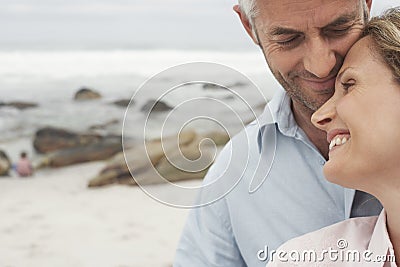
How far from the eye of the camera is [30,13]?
3404 millimetres

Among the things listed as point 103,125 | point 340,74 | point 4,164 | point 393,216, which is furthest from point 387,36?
point 4,164

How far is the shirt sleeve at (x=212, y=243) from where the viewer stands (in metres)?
1.08

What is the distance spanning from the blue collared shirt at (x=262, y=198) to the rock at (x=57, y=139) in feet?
6.78

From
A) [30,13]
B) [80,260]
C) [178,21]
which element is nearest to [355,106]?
[80,260]

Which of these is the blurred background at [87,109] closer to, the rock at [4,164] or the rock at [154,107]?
the rock at [4,164]

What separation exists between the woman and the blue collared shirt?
14 centimetres

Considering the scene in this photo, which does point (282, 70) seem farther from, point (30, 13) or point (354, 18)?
point (30, 13)

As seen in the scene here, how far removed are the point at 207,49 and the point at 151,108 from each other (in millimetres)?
2213

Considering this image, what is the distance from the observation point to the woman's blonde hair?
75 centimetres

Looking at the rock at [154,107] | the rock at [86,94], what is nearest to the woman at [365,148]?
the rock at [154,107]

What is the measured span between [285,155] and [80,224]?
68.6 inches

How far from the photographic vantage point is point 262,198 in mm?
1040

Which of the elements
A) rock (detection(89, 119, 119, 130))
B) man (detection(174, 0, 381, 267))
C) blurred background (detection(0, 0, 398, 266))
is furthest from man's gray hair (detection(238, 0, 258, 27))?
rock (detection(89, 119, 119, 130))

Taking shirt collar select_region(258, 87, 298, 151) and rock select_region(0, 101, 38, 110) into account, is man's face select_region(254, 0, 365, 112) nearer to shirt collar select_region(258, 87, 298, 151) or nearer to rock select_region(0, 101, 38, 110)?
shirt collar select_region(258, 87, 298, 151)
